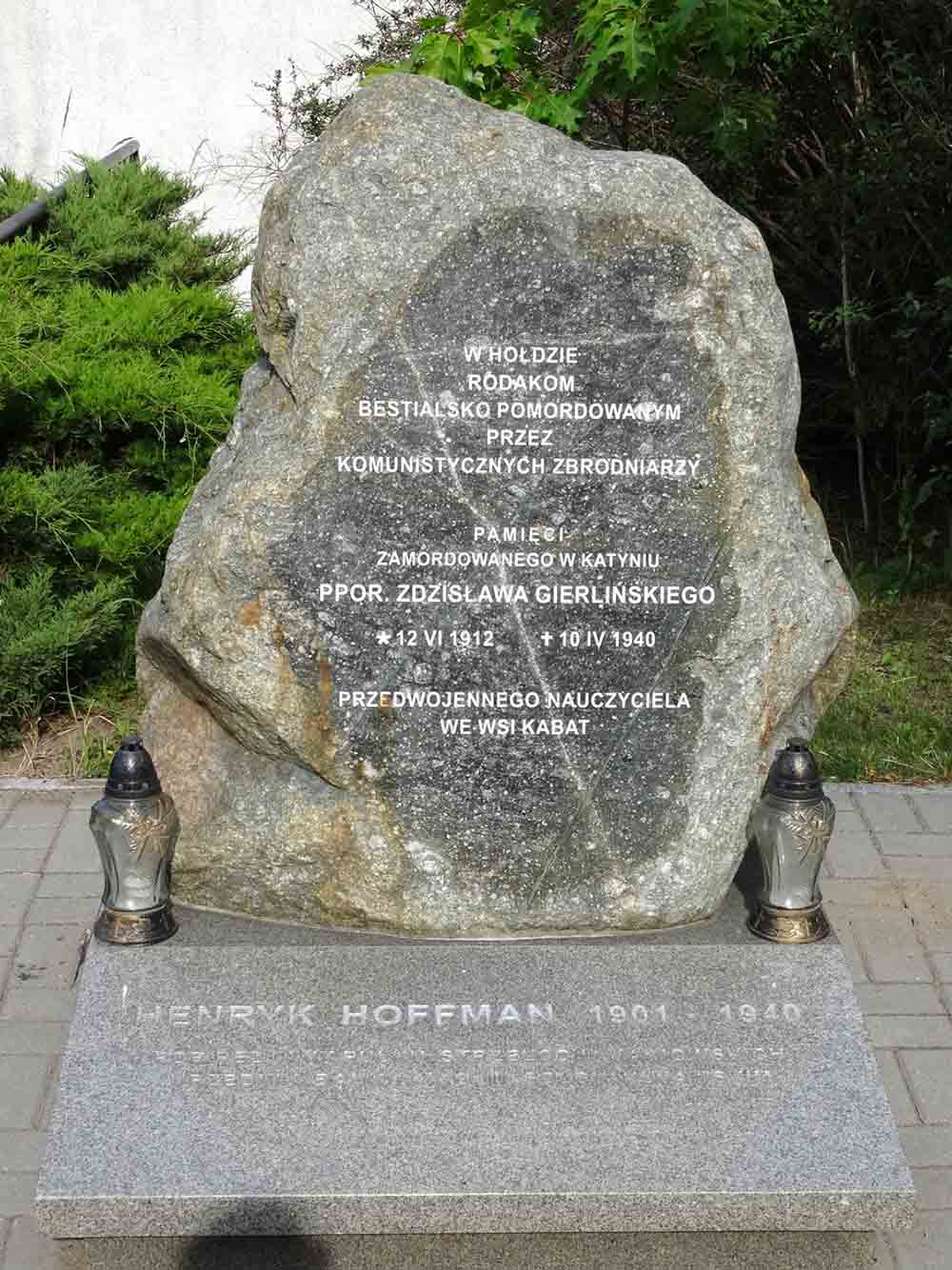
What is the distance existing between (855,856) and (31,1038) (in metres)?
2.54

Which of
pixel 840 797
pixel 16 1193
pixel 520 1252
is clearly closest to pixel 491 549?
→ pixel 520 1252

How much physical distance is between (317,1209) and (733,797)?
4.52 ft

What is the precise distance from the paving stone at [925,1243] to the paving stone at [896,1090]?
29cm

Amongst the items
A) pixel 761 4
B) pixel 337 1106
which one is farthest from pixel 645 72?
pixel 337 1106

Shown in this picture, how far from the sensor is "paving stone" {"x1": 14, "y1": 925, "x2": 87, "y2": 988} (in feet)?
13.6

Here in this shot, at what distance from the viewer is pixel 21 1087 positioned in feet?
12.0

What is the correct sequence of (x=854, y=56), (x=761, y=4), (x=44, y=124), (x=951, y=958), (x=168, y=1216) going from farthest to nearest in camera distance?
1. (x=44, y=124)
2. (x=854, y=56)
3. (x=761, y=4)
4. (x=951, y=958)
5. (x=168, y=1216)

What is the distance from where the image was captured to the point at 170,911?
12.0 feet

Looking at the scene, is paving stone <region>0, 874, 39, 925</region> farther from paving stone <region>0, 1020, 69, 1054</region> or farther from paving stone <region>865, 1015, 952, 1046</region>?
paving stone <region>865, 1015, 952, 1046</region>

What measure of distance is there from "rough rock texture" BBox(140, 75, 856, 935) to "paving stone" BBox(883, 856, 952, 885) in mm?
1314

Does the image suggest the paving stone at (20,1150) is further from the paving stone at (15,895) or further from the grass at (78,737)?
the grass at (78,737)

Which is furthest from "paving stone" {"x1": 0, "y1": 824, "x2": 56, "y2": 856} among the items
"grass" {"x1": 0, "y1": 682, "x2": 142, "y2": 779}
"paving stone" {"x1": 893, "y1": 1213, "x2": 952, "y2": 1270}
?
"paving stone" {"x1": 893, "y1": 1213, "x2": 952, "y2": 1270}

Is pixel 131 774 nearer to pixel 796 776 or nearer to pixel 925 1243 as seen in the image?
pixel 796 776

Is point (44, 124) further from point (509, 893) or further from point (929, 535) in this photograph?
point (509, 893)
